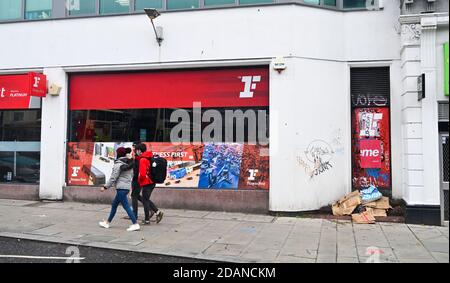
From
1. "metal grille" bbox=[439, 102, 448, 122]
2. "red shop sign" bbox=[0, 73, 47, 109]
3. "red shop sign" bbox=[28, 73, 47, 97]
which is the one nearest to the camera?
"metal grille" bbox=[439, 102, 448, 122]

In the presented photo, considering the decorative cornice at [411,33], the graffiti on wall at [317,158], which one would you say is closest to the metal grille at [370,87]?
the decorative cornice at [411,33]

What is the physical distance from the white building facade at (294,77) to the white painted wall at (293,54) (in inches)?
1.0

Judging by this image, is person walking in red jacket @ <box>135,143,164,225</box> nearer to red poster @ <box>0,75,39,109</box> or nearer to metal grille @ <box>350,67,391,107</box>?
red poster @ <box>0,75,39,109</box>

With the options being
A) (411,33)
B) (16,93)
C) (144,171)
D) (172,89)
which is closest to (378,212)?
(411,33)

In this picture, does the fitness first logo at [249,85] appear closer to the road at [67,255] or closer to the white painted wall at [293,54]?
the white painted wall at [293,54]

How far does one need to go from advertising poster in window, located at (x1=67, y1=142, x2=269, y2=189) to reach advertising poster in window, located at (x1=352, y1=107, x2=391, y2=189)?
7.90ft

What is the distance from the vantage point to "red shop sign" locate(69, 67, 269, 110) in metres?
10.8

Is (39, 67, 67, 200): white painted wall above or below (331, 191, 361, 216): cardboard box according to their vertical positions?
above

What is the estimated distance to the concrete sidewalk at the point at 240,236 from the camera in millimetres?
6820

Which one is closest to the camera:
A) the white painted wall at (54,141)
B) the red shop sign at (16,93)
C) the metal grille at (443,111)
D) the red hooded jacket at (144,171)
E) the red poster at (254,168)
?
the red hooded jacket at (144,171)

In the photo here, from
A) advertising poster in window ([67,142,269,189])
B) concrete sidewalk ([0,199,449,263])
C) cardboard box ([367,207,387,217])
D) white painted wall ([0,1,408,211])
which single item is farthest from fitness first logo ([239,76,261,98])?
cardboard box ([367,207,387,217])

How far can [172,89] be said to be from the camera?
11281 mm

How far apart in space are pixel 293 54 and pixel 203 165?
3641mm
